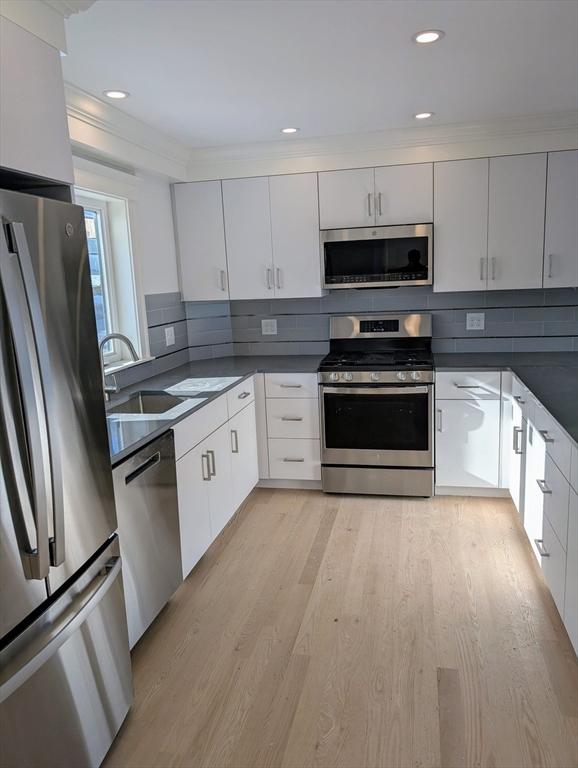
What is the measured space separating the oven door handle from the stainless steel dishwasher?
142 centimetres

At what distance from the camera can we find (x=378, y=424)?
3.65 metres

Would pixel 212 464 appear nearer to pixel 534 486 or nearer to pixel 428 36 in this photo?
pixel 534 486

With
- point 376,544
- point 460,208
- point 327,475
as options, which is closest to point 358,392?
point 327,475

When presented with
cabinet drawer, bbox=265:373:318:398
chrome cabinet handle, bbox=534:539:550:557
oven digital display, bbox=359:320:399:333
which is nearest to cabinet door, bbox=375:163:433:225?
oven digital display, bbox=359:320:399:333

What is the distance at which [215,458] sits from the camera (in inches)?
121

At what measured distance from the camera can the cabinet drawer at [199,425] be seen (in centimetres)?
261

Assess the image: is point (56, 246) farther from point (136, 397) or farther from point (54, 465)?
point (136, 397)

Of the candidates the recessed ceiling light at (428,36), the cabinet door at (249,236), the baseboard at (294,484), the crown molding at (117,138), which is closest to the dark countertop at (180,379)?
the cabinet door at (249,236)

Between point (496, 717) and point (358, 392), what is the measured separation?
6.70 ft

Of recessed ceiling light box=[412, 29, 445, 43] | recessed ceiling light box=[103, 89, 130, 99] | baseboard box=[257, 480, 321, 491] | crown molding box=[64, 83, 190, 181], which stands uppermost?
recessed ceiling light box=[103, 89, 130, 99]

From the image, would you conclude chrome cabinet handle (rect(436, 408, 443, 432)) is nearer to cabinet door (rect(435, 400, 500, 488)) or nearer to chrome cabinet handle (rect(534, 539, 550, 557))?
cabinet door (rect(435, 400, 500, 488))

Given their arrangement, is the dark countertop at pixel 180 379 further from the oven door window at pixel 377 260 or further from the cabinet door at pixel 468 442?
the cabinet door at pixel 468 442

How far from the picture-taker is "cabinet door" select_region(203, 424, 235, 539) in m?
3.02

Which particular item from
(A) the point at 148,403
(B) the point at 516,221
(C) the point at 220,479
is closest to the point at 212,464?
(C) the point at 220,479
